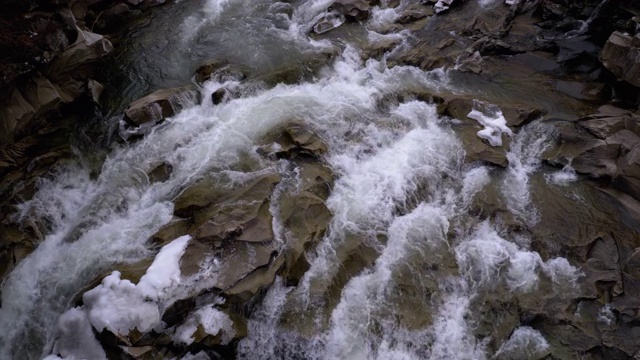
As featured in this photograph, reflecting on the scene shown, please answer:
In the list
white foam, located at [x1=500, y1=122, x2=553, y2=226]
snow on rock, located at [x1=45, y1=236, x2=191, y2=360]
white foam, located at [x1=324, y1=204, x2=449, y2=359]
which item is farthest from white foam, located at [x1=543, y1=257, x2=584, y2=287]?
snow on rock, located at [x1=45, y1=236, x2=191, y2=360]

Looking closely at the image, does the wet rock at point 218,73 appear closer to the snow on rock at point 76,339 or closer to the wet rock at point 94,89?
the wet rock at point 94,89

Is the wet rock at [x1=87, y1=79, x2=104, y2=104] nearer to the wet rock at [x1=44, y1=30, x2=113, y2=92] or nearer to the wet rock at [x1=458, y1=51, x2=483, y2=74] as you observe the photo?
the wet rock at [x1=44, y1=30, x2=113, y2=92]

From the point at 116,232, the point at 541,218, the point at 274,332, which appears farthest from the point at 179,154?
the point at 541,218

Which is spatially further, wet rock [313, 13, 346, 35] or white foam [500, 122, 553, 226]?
wet rock [313, 13, 346, 35]

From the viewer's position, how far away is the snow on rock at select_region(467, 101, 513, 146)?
10.1 meters

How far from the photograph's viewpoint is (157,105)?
10.1m

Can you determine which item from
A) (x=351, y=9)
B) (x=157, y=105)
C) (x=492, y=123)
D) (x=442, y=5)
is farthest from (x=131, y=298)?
(x=442, y=5)

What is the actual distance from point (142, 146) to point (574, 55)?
1216 centimetres

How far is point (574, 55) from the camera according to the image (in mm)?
12297

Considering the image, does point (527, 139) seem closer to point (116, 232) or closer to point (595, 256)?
point (595, 256)

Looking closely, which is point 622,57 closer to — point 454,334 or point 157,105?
point 454,334

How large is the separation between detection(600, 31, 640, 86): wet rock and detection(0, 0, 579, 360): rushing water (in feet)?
8.58

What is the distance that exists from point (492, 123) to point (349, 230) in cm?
489

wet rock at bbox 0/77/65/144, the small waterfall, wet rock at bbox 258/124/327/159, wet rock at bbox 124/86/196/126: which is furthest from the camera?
the small waterfall
